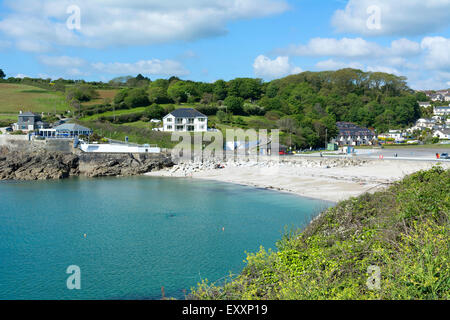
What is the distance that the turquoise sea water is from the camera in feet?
44.7

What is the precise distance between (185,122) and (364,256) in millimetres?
50259

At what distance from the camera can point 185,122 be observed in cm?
5778

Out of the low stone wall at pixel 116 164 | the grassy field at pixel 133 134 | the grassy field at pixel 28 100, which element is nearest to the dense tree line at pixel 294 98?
the grassy field at pixel 28 100

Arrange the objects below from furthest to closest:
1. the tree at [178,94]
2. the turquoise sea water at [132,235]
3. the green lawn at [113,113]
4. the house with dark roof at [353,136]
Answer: the tree at [178,94] < the house with dark roof at [353,136] < the green lawn at [113,113] < the turquoise sea water at [132,235]

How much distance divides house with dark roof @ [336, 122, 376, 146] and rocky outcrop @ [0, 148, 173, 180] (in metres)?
38.0

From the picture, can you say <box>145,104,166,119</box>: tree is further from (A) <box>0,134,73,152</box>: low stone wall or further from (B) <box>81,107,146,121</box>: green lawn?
(A) <box>0,134,73,152</box>: low stone wall

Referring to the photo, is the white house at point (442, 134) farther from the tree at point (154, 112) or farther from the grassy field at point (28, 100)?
the grassy field at point (28, 100)

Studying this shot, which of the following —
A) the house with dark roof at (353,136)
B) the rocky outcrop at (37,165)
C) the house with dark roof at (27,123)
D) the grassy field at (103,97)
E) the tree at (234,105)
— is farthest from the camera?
the grassy field at (103,97)

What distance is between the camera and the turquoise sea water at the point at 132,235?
44.7 ft

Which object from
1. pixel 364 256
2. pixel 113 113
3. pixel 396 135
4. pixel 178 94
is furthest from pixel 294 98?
pixel 364 256

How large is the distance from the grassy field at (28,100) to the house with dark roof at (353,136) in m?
50.5

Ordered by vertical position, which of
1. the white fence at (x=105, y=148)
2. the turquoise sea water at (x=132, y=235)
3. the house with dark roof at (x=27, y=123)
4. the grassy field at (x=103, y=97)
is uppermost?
the grassy field at (x=103, y=97)
